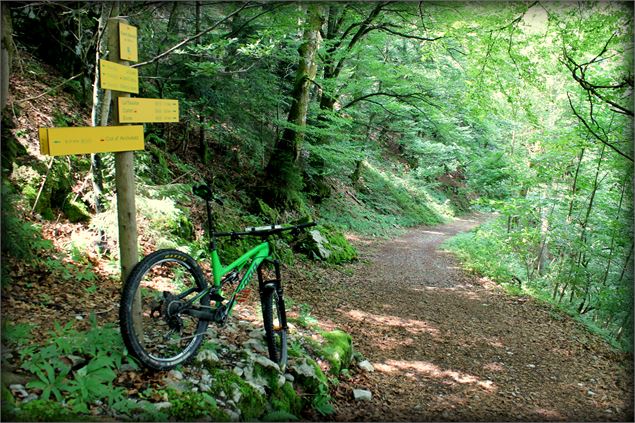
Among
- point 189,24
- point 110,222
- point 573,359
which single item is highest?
point 189,24

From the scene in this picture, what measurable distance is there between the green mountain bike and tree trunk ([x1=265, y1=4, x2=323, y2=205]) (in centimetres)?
595

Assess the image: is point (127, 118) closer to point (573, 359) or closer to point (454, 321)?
point (454, 321)

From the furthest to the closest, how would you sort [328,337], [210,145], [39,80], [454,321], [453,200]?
[453,200], [210,145], [454,321], [39,80], [328,337]

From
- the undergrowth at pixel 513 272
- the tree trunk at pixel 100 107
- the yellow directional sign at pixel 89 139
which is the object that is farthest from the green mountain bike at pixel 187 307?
the undergrowth at pixel 513 272

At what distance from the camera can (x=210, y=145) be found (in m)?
10.6

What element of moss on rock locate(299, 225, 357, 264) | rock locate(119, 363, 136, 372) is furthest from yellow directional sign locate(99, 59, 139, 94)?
moss on rock locate(299, 225, 357, 264)

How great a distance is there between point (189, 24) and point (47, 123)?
16.4 feet

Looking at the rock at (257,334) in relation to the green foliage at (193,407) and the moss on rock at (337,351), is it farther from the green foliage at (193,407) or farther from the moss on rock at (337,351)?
the green foliage at (193,407)

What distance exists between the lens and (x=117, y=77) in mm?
3129

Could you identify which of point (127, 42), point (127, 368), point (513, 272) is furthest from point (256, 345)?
point (513, 272)

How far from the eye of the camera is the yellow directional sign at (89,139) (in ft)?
9.00

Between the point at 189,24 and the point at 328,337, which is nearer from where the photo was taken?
the point at 328,337

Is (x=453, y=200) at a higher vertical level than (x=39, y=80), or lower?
lower

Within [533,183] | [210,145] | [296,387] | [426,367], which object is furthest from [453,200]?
[296,387]
